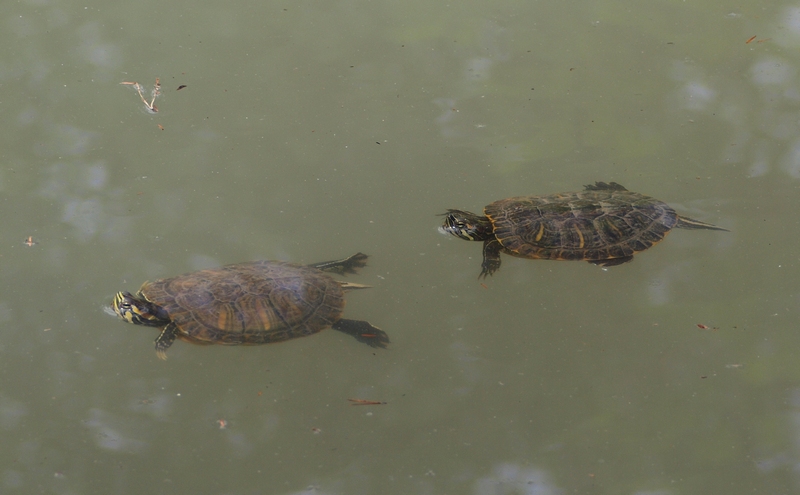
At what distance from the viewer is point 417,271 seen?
3.86 m

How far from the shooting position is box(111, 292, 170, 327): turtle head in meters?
3.31

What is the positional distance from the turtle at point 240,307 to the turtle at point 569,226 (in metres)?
0.96

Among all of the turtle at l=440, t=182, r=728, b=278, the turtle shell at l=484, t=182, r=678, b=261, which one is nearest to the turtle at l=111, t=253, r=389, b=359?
the turtle at l=440, t=182, r=728, b=278

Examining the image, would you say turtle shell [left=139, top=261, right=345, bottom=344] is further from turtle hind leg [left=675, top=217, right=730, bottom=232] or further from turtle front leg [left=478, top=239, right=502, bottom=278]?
turtle hind leg [left=675, top=217, right=730, bottom=232]

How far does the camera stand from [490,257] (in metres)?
3.96

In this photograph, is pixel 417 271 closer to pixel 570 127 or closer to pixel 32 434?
pixel 570 127

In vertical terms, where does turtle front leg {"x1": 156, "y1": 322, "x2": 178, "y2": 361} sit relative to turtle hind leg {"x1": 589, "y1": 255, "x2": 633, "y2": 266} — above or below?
below

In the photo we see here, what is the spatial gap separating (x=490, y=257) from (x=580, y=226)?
1.95 ft

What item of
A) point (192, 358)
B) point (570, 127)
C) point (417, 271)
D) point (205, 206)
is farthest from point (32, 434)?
point (570, 127)

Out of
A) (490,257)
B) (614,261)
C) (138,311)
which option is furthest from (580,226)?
(138,311)

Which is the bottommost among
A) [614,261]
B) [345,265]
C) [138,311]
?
[138,311]

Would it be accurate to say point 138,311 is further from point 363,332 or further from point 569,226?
point 569,226

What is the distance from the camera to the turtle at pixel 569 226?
3.84 metres

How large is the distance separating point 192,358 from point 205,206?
1099 mm
